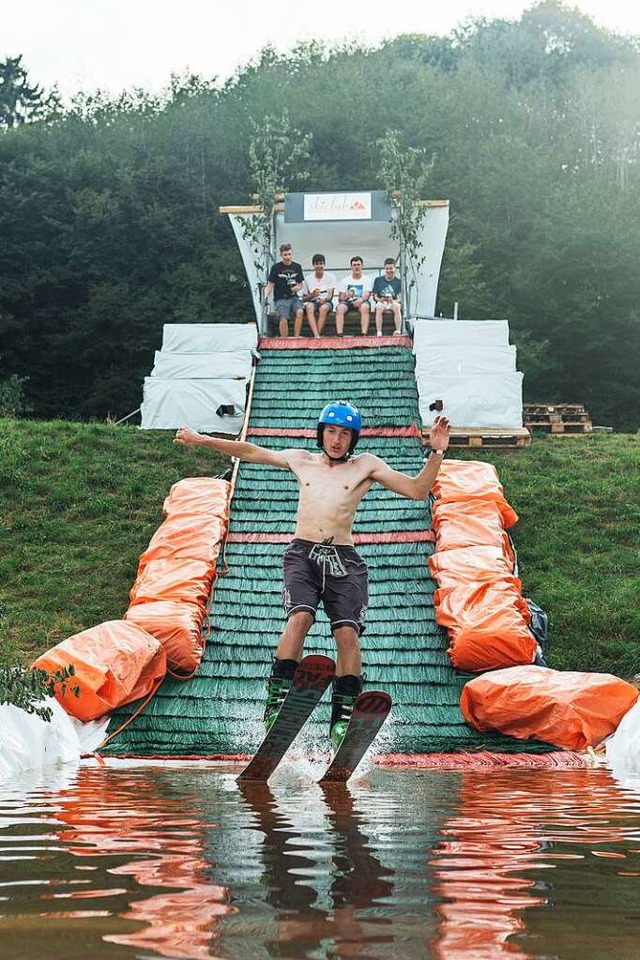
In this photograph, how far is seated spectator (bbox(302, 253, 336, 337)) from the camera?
1443 centimetres

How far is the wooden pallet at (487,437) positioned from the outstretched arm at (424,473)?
665 centimetres

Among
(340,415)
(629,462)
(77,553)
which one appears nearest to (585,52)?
(629,462)

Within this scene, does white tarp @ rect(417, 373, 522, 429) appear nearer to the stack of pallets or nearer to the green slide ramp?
the green slide ramp

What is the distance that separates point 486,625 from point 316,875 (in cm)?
498

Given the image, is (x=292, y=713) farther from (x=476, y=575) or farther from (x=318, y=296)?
(x=318, y=296)

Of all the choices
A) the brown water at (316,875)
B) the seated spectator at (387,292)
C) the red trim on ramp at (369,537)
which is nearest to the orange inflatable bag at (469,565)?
the red trim on ramp at (369,537)

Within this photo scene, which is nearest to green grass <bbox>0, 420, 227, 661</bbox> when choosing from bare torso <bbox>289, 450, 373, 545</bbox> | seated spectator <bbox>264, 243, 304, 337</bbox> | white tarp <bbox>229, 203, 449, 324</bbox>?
seated spectator <bbox>264, 243, 304, 337</bbox>

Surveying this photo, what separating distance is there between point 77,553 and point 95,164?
752 inches

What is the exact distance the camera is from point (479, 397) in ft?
41.0

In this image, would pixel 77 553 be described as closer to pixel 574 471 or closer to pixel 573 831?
pixel 574 471

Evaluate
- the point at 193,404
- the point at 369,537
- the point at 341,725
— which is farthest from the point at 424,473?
the point at 193,404

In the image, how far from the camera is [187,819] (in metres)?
3.56

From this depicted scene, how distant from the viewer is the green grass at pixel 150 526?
9.02m

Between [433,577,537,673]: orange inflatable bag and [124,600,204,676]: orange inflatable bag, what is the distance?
5.32 ft
